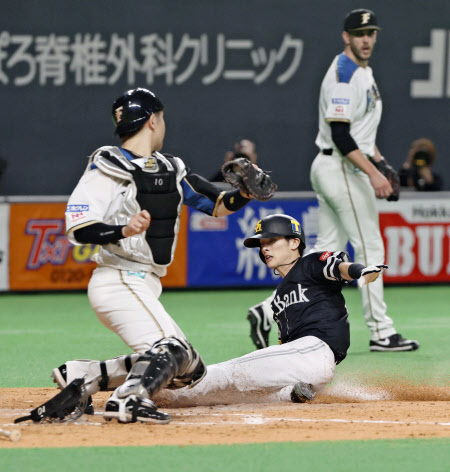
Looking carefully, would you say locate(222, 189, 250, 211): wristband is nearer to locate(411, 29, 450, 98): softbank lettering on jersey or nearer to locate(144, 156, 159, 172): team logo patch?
locate(144, 156, 159, 172): team logo patch

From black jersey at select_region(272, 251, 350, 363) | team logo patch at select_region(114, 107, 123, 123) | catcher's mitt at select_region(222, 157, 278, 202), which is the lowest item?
black jersey at select_region(272, 251, 350, 363)

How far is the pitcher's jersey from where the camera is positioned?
6891 mm

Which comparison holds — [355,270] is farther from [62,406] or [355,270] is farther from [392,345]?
[392,345]

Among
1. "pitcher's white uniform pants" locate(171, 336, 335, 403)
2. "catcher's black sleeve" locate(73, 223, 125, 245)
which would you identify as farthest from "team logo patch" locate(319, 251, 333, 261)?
"catcher's black sleeve" locate(73, 223, 125, 245)

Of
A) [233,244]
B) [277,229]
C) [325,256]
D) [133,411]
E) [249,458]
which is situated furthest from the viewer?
[233,244]

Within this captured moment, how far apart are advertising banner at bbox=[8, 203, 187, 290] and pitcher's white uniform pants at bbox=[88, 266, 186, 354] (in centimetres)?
539

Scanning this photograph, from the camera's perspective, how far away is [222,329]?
8125 mm

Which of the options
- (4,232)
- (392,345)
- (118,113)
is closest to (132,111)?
(118,113)

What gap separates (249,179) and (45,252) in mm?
5753

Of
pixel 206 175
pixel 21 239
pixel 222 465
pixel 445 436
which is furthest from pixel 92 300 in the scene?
pixel 206 175

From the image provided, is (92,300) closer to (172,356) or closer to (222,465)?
(172,356)

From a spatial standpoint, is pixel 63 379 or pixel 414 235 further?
pixel 414 235

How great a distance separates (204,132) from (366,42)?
6.12 m

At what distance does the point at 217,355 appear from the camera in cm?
689
